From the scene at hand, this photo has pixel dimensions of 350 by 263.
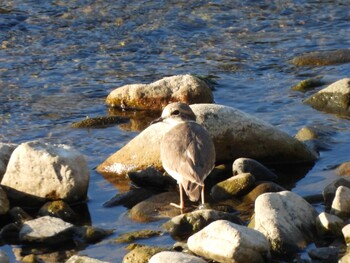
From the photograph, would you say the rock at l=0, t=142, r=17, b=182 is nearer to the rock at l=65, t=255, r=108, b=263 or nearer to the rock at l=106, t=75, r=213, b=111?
the rock at l=65, t=255, r=108, b=263

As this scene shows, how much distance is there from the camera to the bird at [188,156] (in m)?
9.00

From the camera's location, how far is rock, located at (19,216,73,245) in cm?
830

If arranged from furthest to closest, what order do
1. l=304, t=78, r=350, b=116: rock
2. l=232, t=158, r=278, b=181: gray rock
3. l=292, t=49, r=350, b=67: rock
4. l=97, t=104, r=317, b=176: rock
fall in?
l=292, t=49, r=350, b=67: rock < l=304, t=78, r=350, b=116: rock < l=97, t=104, r=317, b=176: rock < l=232, t=158, r=278, b=181: gray rock

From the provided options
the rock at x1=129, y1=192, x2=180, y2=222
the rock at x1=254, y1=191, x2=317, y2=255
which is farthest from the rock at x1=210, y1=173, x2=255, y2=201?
the rock at x1=254, y1=191, x2=317, y2=255

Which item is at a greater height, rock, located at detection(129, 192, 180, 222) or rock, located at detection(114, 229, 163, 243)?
rock, located at detection(114, 229, 163, 243)

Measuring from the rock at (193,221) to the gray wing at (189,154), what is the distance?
49 centimetres

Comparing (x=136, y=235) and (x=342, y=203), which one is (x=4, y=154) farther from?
(x=342, y=203)

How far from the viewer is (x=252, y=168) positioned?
962 centimetres

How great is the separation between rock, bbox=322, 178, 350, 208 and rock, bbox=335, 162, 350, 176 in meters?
0.76

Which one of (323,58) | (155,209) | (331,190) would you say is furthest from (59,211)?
(323,58)

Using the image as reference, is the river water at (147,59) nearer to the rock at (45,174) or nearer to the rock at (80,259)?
the rock at (45,174)

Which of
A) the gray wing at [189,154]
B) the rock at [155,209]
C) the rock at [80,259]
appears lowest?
the rock at [155,209]

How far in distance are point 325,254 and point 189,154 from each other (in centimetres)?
199

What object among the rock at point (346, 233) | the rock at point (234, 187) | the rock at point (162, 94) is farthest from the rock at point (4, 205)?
the rock at point (162, 94)
